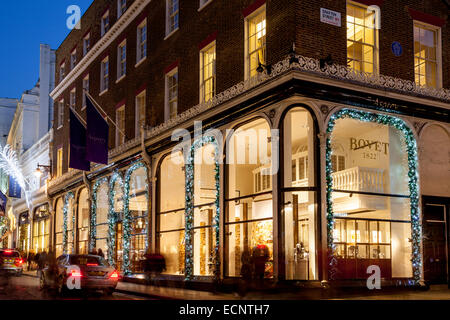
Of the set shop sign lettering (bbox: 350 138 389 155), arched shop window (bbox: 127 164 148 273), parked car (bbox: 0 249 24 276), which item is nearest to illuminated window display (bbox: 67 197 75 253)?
parked car (bbox: 0 249 24 276)

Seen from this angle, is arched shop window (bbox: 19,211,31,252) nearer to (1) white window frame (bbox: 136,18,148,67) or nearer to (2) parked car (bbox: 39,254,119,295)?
(1) white window frame (bbox: 136,18,148,67)

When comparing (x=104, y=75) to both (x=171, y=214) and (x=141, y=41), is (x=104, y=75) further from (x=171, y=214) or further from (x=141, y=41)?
(x=171, y=214)

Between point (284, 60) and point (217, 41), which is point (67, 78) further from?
point (284, 60)

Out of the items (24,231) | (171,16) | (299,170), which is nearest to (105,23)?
(171,16)

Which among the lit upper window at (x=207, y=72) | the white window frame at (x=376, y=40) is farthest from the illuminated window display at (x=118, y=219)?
the white window frame at (x=376, y=40)

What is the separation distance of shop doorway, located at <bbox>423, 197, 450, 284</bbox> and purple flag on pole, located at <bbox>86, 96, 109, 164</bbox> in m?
14.1

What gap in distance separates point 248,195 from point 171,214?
7256mm

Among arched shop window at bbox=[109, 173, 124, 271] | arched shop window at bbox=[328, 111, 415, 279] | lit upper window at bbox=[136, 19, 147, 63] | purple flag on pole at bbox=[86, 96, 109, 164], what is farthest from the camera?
arched shop window at bbox=[109, 173, 124, 271]

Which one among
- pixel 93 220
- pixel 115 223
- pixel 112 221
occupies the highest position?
pixel 93 220

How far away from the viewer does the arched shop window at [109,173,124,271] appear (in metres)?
30.9

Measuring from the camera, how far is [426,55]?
2108cm

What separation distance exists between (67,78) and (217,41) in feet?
67.0

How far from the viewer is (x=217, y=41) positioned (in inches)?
885
